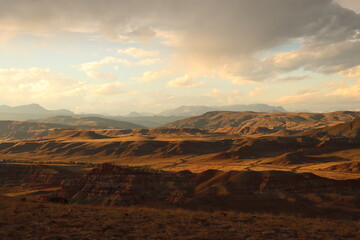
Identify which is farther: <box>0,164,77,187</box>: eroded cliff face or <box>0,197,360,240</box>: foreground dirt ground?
<box>0,164,77,187</box>: eroded cliff face

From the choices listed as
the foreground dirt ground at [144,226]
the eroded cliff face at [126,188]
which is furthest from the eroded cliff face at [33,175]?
the foreground dirt ground at [144,226]

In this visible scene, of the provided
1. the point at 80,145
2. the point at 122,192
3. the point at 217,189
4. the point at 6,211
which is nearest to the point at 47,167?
the point at 122,192

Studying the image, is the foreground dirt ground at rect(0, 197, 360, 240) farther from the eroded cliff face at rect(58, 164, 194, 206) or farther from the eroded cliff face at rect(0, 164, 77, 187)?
the eroded cliff face at rect(0, 164, 77, 187)

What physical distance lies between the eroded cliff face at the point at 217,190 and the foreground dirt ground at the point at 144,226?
1715 centimetres

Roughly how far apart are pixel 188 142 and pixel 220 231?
13984 centimetres

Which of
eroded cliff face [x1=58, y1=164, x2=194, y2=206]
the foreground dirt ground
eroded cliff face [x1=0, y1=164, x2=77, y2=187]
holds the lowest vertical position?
eroded cliff face [x1=0, y1=164, x2=77, y2=187]

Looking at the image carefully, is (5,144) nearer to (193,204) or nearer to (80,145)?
(80,145)

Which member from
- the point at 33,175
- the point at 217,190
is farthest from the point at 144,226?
the point at 33,175

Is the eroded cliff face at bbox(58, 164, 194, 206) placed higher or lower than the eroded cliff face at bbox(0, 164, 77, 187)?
higher

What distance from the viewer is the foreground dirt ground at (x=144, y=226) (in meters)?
16.5

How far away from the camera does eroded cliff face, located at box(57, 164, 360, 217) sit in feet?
127

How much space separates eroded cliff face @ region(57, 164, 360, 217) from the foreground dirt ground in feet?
56.3

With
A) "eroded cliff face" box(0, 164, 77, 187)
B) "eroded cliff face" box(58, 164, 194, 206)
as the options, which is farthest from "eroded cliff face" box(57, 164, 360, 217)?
"eroded cliff face" box(0, 164, 77, 187)

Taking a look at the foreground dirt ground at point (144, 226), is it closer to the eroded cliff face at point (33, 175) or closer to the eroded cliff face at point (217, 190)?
the eroded cliff face at point (217, 190)
